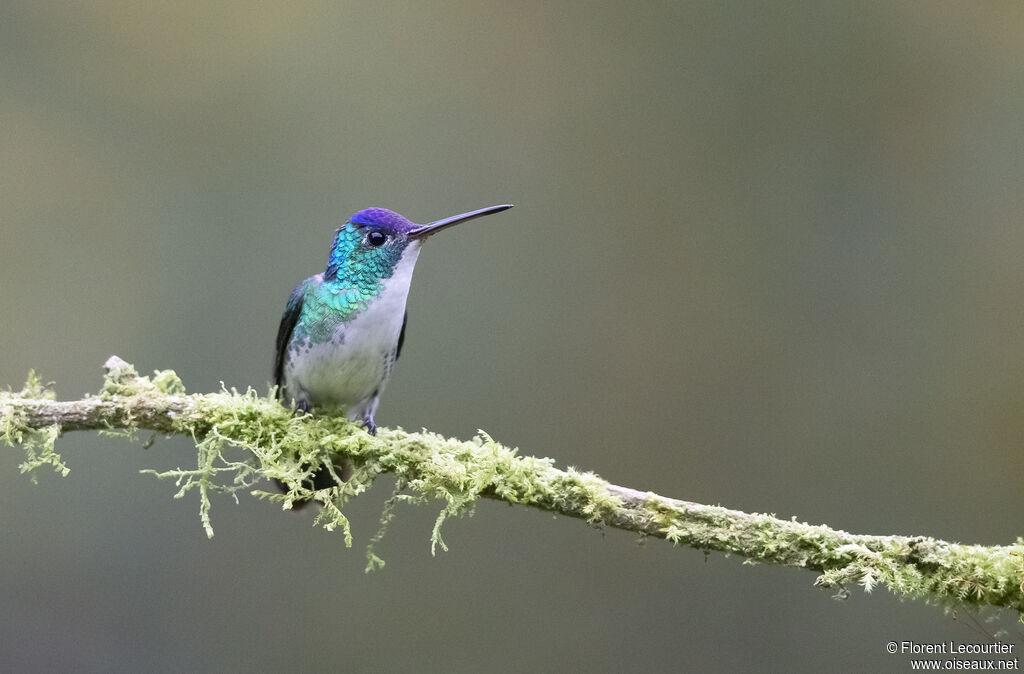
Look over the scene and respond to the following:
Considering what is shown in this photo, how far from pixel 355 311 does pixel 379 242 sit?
0.23 meters

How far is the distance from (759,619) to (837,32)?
324cm

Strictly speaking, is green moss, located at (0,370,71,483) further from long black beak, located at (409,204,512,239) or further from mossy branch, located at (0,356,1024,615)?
long black beak, located at (409,204,512,239)

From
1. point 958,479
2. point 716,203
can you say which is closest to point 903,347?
point 958,479

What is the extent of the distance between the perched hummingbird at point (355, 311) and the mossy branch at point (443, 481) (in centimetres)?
14

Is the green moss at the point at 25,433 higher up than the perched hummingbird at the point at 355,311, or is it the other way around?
the perched hummingbird at the point at 355,311

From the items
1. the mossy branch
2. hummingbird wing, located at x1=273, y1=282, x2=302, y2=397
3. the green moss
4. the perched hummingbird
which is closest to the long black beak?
the perched hummingbird

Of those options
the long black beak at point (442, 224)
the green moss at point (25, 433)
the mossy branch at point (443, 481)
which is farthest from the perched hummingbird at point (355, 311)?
the green moss at point (25, 433)

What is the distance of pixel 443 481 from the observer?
2291mm

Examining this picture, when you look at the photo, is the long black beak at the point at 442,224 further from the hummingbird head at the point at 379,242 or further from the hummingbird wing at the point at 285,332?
the hummingbird wing at the point at 285,332

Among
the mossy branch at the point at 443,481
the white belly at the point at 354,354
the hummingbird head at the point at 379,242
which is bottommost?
the mossy branch at the point at 443,481

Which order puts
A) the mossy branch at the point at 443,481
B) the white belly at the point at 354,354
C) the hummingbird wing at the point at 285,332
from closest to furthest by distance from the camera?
the mossy branch at the point at 443,481, the white belly at the point at 354,354, the hummingbird wing at the point at 285,332

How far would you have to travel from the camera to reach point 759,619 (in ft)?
15.3

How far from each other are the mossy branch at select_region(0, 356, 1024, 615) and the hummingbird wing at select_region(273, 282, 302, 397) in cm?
30

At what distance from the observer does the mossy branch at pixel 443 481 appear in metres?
1.89
